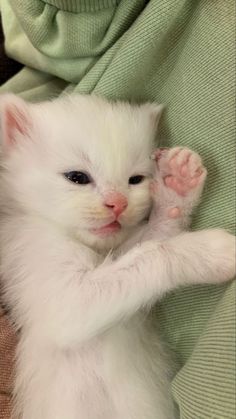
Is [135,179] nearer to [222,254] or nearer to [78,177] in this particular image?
[78,177]

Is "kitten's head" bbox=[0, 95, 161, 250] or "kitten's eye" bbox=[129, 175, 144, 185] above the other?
"kitten's head" bbox=[0, 95, 161, 250]

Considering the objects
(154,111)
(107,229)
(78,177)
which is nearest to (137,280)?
(107,229)

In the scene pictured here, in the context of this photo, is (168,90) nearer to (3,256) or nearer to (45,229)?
(45,229)

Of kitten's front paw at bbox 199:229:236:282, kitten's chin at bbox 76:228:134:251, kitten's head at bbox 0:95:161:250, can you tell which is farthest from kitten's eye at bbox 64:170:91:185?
kitten's front paw at bbox 199:229:236:282

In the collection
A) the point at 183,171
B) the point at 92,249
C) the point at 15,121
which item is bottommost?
the point at 92,249

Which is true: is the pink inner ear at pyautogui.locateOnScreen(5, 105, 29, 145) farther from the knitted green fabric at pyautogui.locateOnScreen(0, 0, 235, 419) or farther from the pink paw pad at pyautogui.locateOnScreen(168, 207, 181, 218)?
the pink paw pad at pyautogui.locateOnScreen(168, 207, 181, 218)

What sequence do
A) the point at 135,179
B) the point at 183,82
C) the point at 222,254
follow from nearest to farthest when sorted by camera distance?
1. the point at 222,254
2. the point at 183,82
3. the point at 135,179

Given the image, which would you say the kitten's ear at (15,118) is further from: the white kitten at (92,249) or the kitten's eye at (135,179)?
the kitten's eye at (135,179)

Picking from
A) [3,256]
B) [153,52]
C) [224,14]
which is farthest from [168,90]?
[3,256]
